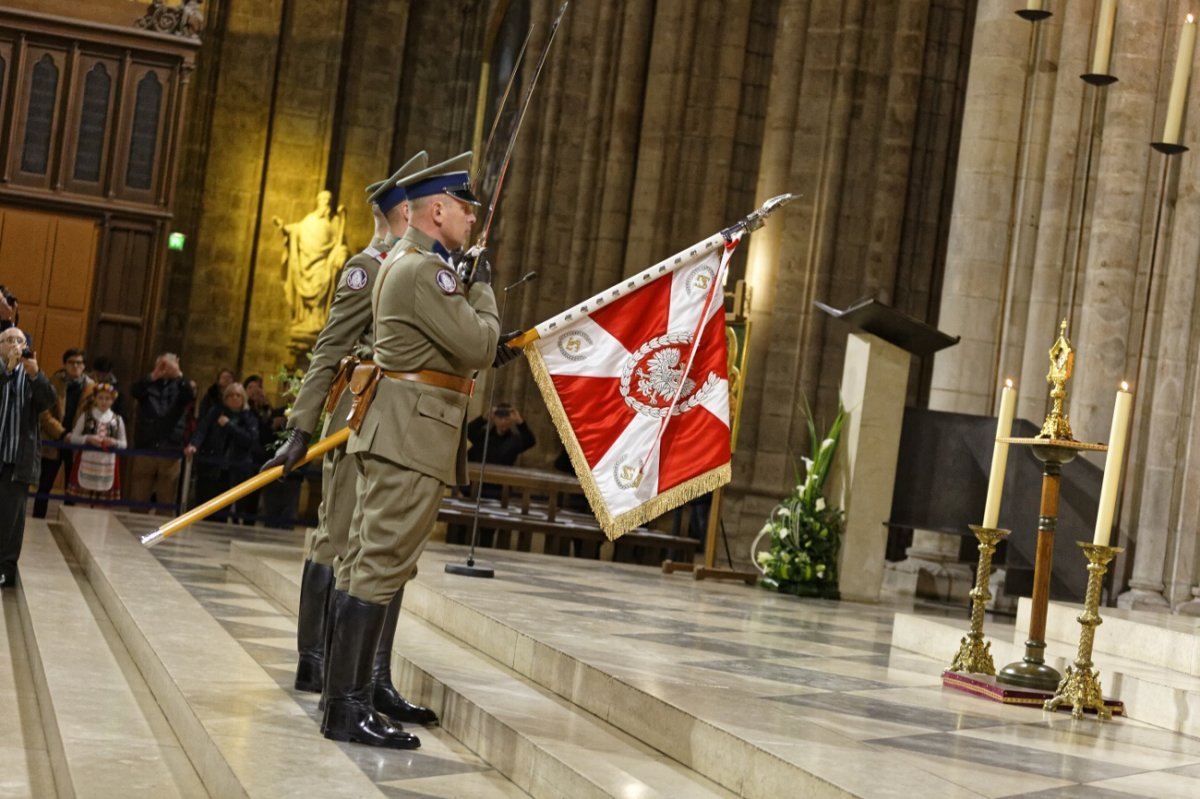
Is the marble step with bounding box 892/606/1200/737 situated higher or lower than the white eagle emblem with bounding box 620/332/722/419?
lower

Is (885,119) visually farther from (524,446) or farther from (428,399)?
(428,399)

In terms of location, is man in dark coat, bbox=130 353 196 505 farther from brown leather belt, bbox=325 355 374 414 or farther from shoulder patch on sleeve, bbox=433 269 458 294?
shoulder patch on sleeve, bbox=433 269 458 294

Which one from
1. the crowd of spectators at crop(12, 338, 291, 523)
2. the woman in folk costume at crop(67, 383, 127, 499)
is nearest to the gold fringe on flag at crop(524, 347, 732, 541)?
the crowd of spectators at crop(12, 338, 291, 523)

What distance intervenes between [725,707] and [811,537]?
18.1ft

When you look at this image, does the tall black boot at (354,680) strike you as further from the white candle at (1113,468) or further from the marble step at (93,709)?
the white candle at (1113,468)

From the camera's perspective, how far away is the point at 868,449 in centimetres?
1014

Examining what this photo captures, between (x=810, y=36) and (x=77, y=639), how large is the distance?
10900 millimetres

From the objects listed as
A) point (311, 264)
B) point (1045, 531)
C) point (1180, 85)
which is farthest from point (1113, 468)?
point (311, 264)

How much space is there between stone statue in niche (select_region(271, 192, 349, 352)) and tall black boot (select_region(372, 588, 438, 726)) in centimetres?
1706

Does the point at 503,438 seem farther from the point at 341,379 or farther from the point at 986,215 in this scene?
the point at 341,379

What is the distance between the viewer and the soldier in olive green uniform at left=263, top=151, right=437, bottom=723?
5.21 meters

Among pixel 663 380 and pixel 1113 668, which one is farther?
pixel 663 380

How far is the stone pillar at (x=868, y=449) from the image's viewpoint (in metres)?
10.1

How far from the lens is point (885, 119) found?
52.0ft
